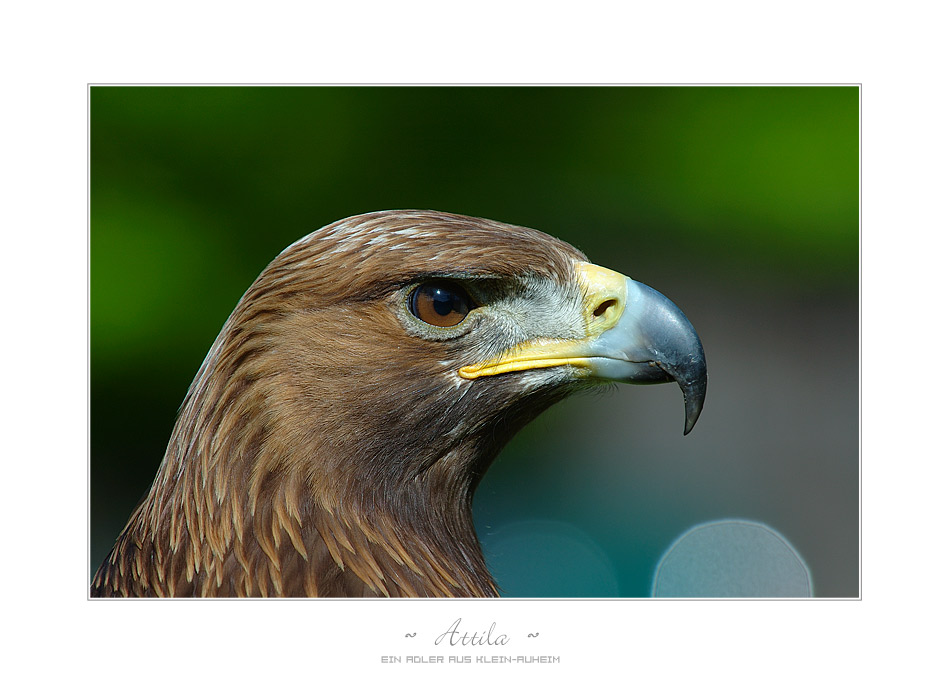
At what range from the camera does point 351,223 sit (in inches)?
69.0

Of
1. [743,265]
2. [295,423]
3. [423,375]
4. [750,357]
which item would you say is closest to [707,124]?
[743,265]

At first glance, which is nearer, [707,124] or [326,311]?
[326,311]

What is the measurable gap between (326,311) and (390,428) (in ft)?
0.94

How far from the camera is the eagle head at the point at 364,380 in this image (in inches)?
66.9

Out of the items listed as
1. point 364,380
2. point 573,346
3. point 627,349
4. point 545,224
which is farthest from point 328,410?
point 545,224

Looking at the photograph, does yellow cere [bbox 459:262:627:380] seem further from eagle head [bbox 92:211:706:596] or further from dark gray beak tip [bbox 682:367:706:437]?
dark gray beak tip [bbox 682:367:706:437]

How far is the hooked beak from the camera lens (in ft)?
5.68

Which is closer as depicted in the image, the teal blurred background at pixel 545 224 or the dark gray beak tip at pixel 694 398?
the dark gray beak tip at pixel 694 398

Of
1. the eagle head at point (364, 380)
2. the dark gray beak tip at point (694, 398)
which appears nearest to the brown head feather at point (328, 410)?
the eagle head at point (364, 380)

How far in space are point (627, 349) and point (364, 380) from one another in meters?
0.57

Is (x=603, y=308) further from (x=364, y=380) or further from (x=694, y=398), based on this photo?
(x=364, y=380)

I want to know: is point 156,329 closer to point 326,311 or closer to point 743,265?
point 326,311

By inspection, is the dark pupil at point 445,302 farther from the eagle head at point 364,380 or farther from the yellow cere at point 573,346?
the yellow cere at point 573,346

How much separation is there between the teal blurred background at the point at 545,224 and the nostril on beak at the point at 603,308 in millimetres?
256
